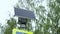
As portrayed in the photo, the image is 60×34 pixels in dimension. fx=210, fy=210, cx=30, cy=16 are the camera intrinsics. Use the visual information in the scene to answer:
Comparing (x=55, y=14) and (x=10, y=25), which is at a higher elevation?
(x=55, y=14)

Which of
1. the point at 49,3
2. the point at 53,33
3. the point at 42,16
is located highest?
the point at 49,3

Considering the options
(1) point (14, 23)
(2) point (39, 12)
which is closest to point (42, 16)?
(2) point (39, 12)

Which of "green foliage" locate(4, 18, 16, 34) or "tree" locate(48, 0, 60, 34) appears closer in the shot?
"tree" locate(48, 0, 60, 34)

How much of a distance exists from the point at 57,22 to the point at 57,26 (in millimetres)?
281

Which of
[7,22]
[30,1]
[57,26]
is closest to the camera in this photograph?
[57,26]

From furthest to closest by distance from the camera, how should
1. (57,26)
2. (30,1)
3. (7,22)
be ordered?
(7,22) < (30,1) < (57,26)

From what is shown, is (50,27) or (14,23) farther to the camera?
(14,23)

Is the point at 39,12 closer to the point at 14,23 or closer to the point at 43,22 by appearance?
the point at 43,22

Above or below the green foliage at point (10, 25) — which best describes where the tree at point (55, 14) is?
above

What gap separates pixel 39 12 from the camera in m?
13.7

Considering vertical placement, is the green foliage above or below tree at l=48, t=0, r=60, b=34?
below

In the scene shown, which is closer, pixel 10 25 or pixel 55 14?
pixel 55 14

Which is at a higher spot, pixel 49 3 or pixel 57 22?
pixel 49 3

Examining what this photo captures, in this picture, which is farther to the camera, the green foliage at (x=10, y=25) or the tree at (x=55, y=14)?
the green foliage at (x=10, y=25)
